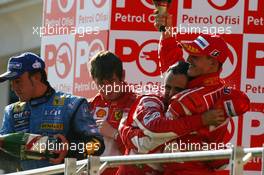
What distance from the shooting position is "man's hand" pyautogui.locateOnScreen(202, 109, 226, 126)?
5.92m

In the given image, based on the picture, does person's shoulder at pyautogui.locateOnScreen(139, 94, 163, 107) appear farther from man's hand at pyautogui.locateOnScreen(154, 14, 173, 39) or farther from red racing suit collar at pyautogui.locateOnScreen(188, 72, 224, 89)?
man's hand at pyautogui.locateOnScreen(154, 14, 173, 39)

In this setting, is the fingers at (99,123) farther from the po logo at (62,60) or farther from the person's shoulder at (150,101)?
the po logo at (62,60)

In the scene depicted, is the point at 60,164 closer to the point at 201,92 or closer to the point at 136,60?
the point at 201,92

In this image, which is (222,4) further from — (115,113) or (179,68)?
(179,68)

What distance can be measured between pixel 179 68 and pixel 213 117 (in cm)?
36

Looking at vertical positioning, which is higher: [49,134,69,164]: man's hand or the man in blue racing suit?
the man in blue racing suit

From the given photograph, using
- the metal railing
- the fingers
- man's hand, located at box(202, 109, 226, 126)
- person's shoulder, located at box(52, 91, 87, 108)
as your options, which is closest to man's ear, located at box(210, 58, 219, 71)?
man's hand, located at box(202, 109, 226, 126)

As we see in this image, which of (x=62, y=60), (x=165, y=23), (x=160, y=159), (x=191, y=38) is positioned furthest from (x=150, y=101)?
(x=62, y=60)

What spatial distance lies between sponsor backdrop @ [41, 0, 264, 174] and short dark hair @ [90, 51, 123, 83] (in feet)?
4.75

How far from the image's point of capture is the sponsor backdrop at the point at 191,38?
27.2 feet

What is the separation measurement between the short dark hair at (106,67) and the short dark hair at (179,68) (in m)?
0.71

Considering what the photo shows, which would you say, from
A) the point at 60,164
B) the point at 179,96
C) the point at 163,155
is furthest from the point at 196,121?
the point at 60,164

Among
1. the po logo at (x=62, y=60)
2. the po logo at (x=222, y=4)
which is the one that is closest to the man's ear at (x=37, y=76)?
the po logo at (x=222, y=4)

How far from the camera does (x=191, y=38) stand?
8.27 metres
